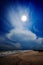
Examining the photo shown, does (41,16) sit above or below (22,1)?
below

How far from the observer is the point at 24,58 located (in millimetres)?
2092

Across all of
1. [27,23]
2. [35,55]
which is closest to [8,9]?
[27,23]

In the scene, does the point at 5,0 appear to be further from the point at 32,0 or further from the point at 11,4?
the point at 32,0

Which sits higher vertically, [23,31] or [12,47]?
[23,31]

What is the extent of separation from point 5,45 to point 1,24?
1.31 feet

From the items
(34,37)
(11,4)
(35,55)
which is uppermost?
(11,4)

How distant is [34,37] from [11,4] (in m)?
0.76

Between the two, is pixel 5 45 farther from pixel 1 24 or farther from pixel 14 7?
pixel 14 7

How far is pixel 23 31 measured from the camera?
2.17m

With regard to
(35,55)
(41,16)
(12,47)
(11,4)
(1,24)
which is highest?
(11,4)

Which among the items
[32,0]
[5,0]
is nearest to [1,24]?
[5,0]

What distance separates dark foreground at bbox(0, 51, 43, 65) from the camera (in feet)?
6.65

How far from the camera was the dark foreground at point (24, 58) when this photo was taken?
203 cm

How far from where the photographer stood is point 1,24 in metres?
2.15
